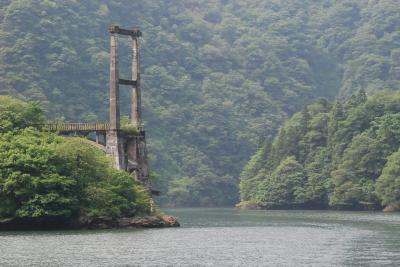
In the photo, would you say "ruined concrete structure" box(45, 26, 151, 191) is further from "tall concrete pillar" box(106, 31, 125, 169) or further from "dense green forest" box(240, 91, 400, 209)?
"dense green forest" box(240, 91, 400, 209)

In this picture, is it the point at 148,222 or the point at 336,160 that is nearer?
the point at 148,222

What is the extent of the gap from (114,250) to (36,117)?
3476cm

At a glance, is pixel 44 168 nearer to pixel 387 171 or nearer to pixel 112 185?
pixel 112 185

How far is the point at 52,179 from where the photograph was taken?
299 ft

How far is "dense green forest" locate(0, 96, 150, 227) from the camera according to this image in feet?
295

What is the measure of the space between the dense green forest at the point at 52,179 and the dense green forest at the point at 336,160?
65564 millimetres

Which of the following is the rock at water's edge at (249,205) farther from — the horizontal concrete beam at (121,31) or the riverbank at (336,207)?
the horizontal concrete beam at (121,31)

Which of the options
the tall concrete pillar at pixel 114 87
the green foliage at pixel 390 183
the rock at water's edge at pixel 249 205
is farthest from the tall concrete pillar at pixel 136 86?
the rock at water's edge at pixel 249 205

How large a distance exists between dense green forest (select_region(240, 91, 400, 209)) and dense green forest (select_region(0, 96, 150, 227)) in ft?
215

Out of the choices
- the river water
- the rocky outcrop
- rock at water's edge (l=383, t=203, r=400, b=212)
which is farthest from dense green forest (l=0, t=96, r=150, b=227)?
rock at water's edge (l=383, t=203, r=400, b=212)

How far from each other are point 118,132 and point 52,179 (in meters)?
22.3

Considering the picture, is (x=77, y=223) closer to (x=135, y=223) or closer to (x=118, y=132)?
(x=135, y=223)

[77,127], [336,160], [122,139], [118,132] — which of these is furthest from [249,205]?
[77,127]

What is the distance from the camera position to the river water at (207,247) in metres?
65.0
